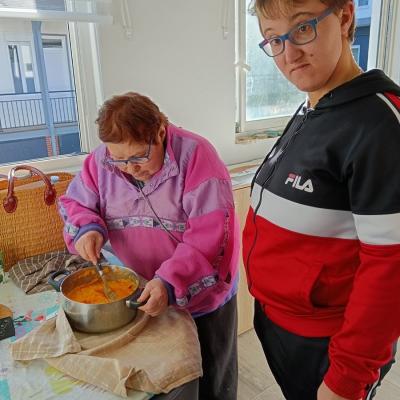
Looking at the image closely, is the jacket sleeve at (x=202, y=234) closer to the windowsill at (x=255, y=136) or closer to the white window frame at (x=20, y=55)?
the white window frame at (x=20, y=55)

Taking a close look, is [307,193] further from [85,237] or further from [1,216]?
[1,216]

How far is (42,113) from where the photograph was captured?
6.47 feet

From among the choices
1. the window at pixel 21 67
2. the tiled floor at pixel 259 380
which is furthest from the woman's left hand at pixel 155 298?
the window at pixel 21 67

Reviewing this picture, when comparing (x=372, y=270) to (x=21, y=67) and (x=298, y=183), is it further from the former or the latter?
(x=21, y=67)

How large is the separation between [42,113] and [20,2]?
55 centimetres

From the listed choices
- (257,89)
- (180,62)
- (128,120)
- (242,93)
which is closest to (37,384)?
(128,120)

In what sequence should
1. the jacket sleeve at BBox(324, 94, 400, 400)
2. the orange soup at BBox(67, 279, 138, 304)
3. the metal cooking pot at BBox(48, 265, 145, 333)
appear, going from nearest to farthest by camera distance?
the jacket sleeve at BBox(324, 94, 400, 400), the metal cooking pot at BBox(48, 265, 145, 333), the orange soup at BBox(67, 279, 138, 304)

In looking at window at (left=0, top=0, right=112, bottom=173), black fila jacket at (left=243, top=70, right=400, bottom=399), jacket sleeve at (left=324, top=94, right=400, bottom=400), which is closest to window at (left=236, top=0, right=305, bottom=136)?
window at (left=0, top=0, right=112, bottom=173)

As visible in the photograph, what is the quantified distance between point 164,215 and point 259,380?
125 centimetres

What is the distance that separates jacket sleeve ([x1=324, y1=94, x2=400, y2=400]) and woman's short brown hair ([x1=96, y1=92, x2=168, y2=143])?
53 cm

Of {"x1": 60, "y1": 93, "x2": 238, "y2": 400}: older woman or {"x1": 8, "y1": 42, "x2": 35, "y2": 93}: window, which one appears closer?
{"x1": 60, "y1": 93, "x2": 238, "y2": 400}: older woman

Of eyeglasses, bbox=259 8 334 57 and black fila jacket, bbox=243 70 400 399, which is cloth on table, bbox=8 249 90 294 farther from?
eyeglasses, bbox=259 8 334 57

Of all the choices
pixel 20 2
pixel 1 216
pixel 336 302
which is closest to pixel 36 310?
pixel 1 216

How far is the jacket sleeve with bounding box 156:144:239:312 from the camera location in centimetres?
100
